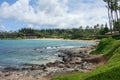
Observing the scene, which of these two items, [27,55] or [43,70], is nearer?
[43,70]

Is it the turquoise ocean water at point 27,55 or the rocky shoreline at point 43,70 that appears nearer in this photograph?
the rocky shoreline at point 43,70

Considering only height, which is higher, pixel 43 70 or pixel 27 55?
pixel 43 70

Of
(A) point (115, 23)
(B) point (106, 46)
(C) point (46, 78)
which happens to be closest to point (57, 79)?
(C) point (46, 78)

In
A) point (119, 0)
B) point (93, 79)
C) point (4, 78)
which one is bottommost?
point (4, 78)

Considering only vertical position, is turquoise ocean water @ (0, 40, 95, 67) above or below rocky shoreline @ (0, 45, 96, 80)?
below

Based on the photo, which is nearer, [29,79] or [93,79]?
[93,79]

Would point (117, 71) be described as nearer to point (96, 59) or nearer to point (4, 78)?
point (4, 78)

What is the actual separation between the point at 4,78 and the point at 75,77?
418 inches

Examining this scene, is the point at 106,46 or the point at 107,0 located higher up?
the point at 107,0

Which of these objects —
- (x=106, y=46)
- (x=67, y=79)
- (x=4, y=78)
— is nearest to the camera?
(x=67, y=79)

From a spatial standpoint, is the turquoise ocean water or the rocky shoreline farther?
the turquoise ocean water

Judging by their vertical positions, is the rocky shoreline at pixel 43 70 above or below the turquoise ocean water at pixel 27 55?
above

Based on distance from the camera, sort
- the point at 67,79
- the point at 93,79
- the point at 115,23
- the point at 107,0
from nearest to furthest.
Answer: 1. the point at 93,79
2. the point at 67,79
3. the point at 107,0
4. the point at 115,23

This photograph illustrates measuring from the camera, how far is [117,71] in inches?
704
